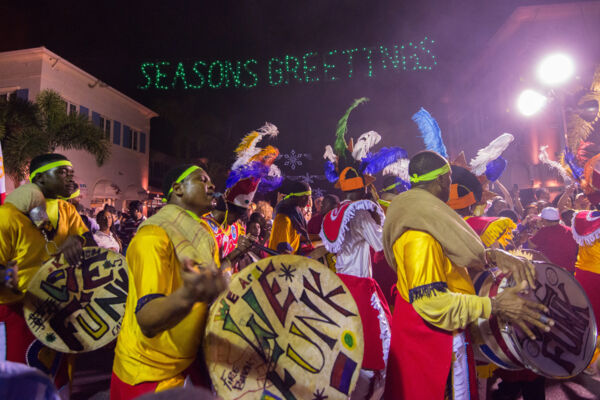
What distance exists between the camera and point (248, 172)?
19.6 feet

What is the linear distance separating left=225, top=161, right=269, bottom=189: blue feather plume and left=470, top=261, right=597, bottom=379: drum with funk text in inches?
158

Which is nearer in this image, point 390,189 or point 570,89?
point 390,189

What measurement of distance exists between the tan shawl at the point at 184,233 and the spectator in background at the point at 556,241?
18.9 feet

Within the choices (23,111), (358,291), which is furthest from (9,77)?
(358,291)

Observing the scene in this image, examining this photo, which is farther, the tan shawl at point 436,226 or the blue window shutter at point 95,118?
the blue window shutter at point 95,118

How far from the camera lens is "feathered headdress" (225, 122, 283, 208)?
17.6ft

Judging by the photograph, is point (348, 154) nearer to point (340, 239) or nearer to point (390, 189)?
point (390, 189)

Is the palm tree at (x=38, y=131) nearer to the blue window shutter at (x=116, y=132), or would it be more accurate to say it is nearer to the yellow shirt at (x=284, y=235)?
the blue window shutter at (x=116, y=132)

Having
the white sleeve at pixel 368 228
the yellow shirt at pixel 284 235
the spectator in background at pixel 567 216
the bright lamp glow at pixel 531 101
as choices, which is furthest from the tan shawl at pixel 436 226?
the bright lamp glow at pixel 531 101

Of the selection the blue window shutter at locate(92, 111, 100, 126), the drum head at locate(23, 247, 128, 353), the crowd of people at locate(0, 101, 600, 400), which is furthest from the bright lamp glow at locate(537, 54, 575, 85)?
the blue window shutter at locate(92, 111, 100, 126)

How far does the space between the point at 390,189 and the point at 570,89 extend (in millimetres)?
4748

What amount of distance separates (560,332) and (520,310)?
2.15 feet

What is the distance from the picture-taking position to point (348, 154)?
550cm

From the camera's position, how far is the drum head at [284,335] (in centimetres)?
192
